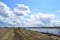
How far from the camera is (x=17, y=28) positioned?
5164 mm

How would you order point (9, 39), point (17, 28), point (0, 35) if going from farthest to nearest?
point (17, 28) → point (0, 35) → point (9, 39)

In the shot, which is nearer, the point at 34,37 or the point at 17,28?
the point at 34,37

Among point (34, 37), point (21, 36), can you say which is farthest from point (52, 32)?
point (21, 36)

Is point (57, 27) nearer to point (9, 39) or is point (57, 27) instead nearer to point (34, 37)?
point (34, 37)

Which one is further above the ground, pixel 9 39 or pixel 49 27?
pixel 49 27

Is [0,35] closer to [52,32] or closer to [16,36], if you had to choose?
[16,36]

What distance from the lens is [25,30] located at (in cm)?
507

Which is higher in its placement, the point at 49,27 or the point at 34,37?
the point at 49,27

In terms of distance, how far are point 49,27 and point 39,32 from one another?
1.45ft

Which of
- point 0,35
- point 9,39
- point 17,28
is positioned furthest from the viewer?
point 17,28

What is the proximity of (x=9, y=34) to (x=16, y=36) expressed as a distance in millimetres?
319

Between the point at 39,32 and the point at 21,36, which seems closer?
the point at 21,36

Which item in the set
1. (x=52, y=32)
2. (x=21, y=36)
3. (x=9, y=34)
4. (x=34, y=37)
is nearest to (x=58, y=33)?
(x=52, y=32)

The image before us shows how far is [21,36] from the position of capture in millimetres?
4672
